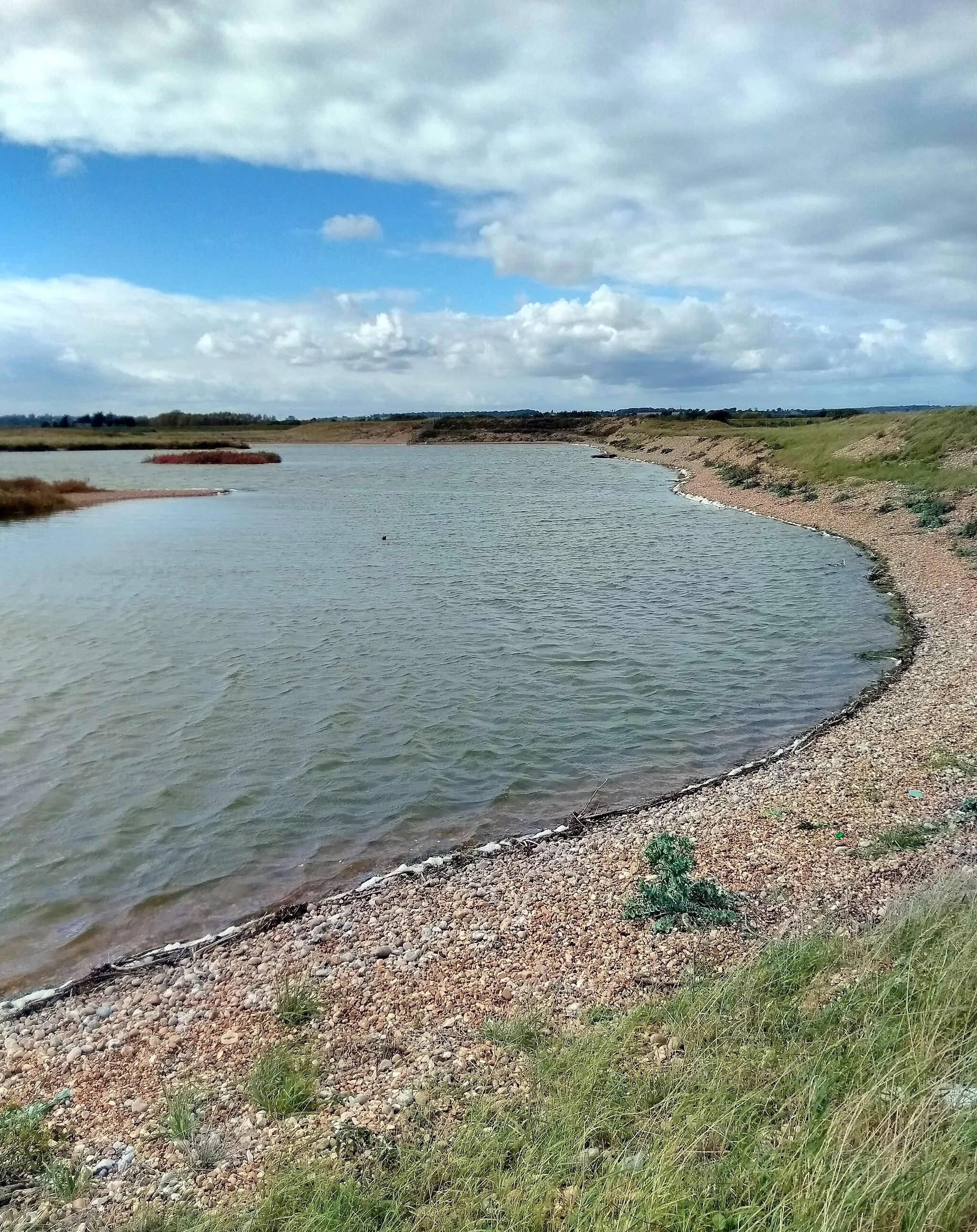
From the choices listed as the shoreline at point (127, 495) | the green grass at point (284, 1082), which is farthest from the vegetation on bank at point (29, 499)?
the green grass at point (284, 1082)

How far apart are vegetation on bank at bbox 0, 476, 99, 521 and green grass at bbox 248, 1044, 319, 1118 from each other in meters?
54.3

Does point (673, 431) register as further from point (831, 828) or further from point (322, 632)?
point (831, 828)

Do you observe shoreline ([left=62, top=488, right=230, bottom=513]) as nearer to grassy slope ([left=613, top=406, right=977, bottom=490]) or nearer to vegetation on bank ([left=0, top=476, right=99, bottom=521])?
vegetation on bank ([left=0, top=476, right=99, bottom=521])

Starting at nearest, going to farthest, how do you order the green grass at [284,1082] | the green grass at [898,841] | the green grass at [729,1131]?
the green grass at [729,1131] < the green grass at [284,1082] < the green grass at [898,841]

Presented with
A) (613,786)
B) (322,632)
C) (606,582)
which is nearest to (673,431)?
(606,582)

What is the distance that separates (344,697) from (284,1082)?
1101cm

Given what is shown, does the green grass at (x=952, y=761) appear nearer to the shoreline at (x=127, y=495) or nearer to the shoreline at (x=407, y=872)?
the shoreline at (x=407, y=872)

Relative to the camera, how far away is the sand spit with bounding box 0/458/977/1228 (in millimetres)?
5637

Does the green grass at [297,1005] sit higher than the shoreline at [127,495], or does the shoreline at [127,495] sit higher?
the shoreline at [127,495]

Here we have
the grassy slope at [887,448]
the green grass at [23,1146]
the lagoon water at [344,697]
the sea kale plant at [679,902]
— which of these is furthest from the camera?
the grassy slope at [887,448]

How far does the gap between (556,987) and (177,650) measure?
16.0 meters

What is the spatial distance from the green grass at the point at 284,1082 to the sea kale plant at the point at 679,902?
3.57 m

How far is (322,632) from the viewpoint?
2211 cm

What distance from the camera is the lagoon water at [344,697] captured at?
Answer: 10.7 meters
